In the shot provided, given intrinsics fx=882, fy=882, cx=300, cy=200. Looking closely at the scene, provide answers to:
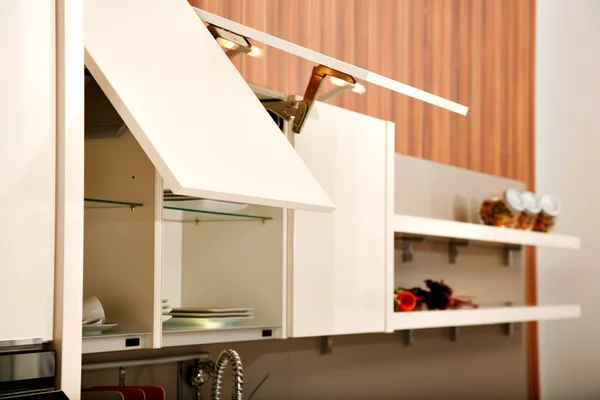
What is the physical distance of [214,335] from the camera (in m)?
2.03

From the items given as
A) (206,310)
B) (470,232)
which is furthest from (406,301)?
(206,310)

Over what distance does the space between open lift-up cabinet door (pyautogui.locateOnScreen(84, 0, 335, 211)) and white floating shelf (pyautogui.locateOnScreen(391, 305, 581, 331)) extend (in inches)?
42.5

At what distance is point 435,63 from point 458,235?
0.95 meters

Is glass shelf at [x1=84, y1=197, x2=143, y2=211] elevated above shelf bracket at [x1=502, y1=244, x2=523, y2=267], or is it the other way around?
glass shelf at [x1=84, y1=197, x2=143, y2=211]

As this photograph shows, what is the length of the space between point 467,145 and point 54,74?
2843 millimetres

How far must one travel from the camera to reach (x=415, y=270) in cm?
345

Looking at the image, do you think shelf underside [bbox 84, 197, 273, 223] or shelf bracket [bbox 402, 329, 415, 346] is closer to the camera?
shelf underside [bbox 84, 197, 273, 223]

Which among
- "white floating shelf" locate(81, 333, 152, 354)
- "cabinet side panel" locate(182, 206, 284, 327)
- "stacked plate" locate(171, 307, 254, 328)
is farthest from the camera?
"cabinet side panel" locate(182, 206, 284, 327)

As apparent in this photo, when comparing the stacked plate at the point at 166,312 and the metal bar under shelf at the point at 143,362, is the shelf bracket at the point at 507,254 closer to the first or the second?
the metal bar under shelf at the point at 143,362

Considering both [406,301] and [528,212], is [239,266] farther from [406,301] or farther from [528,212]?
[528,212]

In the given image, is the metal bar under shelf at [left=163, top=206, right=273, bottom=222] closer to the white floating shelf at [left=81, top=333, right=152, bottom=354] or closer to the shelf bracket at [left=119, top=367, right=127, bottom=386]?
the white floating shelf at [left=81, top=333, right=152, bottom=354]

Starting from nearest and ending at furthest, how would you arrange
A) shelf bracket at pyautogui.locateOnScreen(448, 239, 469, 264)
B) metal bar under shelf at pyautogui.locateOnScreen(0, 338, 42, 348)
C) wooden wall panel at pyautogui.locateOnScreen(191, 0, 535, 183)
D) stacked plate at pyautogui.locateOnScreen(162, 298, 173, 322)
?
→ metal bar under shelf at pyautogui.locateOnScreen(0, 338, 42, 348), stacked plate at pyautogui.locateOnScreen(162, 298, 173, 322), wooden wall panel at pyautogui.locateOnScreen(191, 0, 535, 183), shelf bracket at pyautogui.locateOnScreen(448, 239, 469, 264)

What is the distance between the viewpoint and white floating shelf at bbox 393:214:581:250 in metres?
2.84

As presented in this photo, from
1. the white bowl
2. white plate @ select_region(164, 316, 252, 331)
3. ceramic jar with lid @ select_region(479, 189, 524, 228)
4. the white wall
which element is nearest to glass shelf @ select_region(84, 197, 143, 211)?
the white bowl
